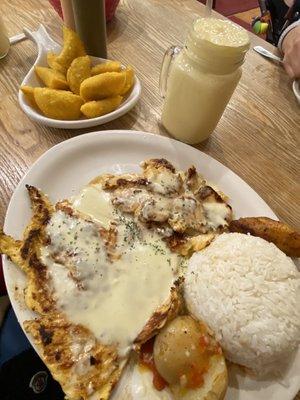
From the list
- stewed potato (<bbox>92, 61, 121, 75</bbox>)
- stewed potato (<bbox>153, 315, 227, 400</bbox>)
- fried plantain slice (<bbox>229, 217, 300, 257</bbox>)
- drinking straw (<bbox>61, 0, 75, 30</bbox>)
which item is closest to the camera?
stewed potato (<bbox>153, 315, 227, 400</bbox>)

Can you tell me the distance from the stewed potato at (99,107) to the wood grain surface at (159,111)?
8cm

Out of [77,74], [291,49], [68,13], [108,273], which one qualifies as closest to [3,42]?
[68,13]

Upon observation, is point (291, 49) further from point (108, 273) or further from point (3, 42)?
point (108, 273)

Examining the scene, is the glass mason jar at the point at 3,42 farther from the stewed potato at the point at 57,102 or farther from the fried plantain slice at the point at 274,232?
the fried plantain slice at the point at 274,232

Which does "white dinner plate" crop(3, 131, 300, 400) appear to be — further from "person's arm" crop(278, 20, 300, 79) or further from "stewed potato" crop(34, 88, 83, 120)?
"person's arm" crop(278, 20, 300, 79)

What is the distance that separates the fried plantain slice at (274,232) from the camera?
43.8 inches

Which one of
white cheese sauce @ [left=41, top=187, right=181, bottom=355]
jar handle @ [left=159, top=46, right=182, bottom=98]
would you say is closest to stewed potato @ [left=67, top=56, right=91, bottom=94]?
jar handle @ [left=159, top=46, right=182, bottom=98]

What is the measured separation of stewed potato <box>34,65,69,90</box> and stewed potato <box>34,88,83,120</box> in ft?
0.16

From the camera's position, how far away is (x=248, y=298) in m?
0.97

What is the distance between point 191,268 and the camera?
107 cm

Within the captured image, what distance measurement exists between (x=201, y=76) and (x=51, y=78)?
0.57 metres

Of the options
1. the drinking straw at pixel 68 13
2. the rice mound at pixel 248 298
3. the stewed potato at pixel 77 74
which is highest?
the drinking straw at pixel 68 13

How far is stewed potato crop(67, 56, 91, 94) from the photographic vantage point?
1405 mm

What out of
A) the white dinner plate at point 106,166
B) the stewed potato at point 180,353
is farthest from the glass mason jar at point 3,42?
the stewed potato at point 180,353
